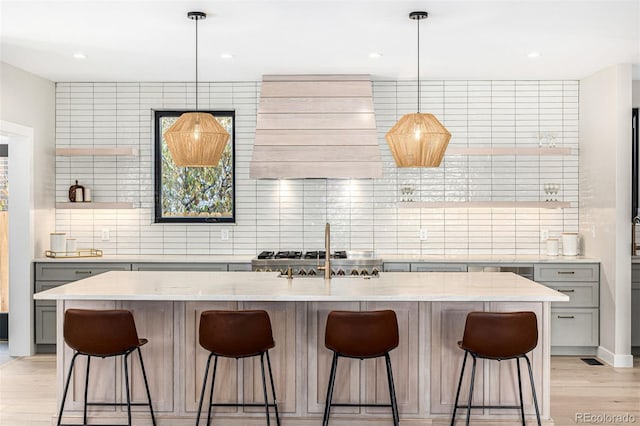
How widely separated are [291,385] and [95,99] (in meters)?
3.79

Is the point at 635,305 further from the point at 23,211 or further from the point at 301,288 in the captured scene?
the point at 23,211

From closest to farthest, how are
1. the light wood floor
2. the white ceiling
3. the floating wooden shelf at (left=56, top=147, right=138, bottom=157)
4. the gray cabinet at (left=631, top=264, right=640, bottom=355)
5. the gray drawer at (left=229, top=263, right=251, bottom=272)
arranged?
the white ceiling → the light wood floor → the gray cabinet at (left=631, top=264, right=640, bottom=355) → the gray drawer at (left=229, top=263, right=251, bottom=272) → the floating wooden shelf at (left=56, top=147, right=138, bottom=157)

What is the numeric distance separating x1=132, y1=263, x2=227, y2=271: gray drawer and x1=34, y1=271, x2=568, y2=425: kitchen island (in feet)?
5.66

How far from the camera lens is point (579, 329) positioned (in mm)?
5375

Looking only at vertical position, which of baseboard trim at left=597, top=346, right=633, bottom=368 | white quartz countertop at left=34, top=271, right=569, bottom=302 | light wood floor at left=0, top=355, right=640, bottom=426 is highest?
white quartz countertop at left=34, top=271, right=569, bottom=302

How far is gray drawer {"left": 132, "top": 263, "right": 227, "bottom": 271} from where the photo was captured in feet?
17.8

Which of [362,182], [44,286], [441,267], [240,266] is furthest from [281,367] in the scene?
[44,286]

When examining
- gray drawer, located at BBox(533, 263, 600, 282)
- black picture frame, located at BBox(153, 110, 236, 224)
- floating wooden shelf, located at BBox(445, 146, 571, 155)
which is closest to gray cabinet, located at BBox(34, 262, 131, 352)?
black picture frame, located at BBox(153, 110, 236, 224)

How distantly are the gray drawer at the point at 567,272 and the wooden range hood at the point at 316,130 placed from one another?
5.57 ft

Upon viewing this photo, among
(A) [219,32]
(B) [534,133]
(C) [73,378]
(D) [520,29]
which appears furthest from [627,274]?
(C) [73,378]

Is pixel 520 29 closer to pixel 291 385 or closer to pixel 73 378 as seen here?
pixel 291 385

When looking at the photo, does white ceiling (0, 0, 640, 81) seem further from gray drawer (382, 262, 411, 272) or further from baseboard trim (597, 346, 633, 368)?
baseboard trim (597, 346, 633, 368)

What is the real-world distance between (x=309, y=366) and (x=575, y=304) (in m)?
2.93

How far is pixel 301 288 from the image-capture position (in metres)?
3.62
